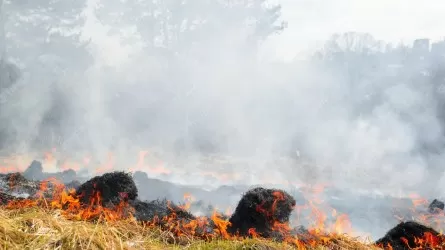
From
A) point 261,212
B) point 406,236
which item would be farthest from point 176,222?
point 406,236

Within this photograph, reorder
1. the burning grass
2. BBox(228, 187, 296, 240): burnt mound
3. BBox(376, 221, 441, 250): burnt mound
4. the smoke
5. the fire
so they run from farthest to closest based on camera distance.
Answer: the smoke, BBox(228, 187, 296, 240): burnt mound, BBox(376, 221, 441, 250): burnt mound, the fire, the burning grass

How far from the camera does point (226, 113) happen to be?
3875 centimetres

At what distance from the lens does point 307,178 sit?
26.0 metres

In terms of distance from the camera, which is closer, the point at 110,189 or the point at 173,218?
the point at 173,218

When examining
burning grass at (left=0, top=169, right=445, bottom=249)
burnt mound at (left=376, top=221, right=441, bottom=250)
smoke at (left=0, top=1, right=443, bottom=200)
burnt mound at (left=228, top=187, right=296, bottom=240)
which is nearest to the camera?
burning grass at (left=0, top=169, right=445, bottom=249)

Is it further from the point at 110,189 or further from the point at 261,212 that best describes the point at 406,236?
the point at 110,189

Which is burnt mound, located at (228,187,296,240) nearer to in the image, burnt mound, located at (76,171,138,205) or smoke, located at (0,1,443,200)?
burnt mound, located at (76,171,138,205)

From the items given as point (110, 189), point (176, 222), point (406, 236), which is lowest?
point (406, 236)

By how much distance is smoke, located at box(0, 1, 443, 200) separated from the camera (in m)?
28.1

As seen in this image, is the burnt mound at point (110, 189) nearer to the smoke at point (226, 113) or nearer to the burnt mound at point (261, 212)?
the burnt mound at point (261, 212)

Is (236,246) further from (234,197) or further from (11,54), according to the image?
(11,54)

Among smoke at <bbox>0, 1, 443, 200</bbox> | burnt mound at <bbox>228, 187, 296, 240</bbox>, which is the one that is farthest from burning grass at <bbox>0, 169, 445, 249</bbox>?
smoke at <bbox>0, 1, 443, 200</bbox>

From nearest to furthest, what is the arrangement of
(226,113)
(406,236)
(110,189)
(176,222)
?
(176,222) < (406,236) < (110,189) < (226,113)

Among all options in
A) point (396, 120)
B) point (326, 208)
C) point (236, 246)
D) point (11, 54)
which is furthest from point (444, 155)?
point (11, 54)
